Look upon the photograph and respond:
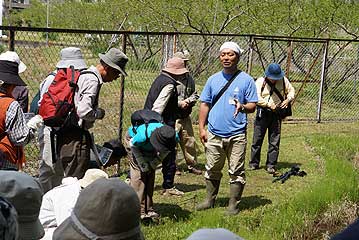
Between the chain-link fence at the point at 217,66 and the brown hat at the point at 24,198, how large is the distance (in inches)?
270

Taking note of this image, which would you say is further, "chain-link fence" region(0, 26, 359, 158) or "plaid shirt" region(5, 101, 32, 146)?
"chain-link fence" region(0, 26, 359, 158)

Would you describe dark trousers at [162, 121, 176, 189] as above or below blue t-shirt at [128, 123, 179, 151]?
below

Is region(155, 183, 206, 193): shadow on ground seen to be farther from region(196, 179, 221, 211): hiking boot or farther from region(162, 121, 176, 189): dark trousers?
region(196, 179, 221, 211): hiking boot

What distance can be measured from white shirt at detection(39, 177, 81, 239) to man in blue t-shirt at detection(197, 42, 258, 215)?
2.90 meters

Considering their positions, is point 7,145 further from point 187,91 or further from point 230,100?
point 187,91

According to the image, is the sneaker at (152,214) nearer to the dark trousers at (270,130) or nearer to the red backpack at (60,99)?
the red backpack at (60,99)

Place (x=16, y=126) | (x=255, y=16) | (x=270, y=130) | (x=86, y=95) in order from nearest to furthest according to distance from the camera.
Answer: (x=16, y=126), (x=86, y=95), (x=270, y=130), (x=255, y=16)

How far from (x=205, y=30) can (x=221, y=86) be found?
43.3 feet

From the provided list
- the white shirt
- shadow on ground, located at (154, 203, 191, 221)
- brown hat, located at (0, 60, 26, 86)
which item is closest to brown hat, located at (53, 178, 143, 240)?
the white shirt

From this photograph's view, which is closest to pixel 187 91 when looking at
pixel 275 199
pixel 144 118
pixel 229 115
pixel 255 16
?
pixel 229 115

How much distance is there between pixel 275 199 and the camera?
7.43 meters

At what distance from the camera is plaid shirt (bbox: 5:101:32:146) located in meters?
4.50

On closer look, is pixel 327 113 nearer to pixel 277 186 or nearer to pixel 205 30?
pixel 205 30

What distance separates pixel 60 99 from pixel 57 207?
1.73 m
